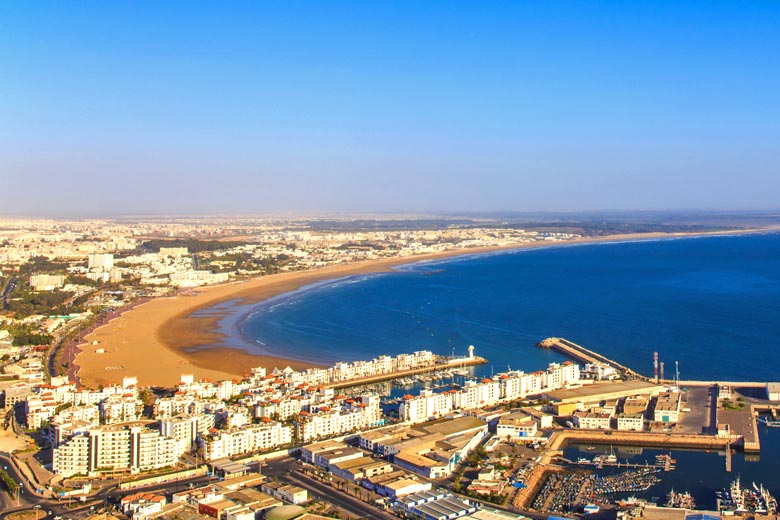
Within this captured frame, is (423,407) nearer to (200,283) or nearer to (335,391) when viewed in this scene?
(335,391)

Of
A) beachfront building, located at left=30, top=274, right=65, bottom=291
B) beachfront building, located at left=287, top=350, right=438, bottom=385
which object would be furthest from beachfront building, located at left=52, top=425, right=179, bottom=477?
beachfront building, located at left=30, top=274, right=65, bottom=291

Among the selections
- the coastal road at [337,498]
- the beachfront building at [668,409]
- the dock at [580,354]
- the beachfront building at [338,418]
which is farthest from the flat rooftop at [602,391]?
the coastal road at [337,498]

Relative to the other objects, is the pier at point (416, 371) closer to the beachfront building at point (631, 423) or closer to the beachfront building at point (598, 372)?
the beachfront building at point (598, 372)

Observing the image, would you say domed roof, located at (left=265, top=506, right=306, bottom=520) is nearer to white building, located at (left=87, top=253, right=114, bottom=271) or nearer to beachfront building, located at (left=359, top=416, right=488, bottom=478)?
beachfront building, located at (left=359, top=416, right=488, bottom=478)

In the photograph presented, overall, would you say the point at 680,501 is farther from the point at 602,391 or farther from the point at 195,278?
the point at 195,278

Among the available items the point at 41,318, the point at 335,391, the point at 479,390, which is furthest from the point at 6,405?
the point at 41,318
